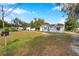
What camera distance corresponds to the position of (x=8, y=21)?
209cm

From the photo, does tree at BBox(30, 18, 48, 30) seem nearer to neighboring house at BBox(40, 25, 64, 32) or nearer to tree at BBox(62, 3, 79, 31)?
neighboring house at BBox(40, 25, 64, 32)

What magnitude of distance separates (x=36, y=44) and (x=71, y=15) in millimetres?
402

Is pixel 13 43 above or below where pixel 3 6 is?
below

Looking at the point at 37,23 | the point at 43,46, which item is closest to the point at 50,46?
the point at 43,46

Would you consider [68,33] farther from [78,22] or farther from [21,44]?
[21,44]

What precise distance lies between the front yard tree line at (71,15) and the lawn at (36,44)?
0.26 feet

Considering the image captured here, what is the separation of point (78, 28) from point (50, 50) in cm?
31

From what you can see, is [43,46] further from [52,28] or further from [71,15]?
[71,15]

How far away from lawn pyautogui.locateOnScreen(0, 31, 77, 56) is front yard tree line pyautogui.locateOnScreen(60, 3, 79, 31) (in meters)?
0.08

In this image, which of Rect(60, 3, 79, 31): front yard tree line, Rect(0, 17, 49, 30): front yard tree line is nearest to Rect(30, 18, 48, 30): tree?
Rect(0, 17, 49, 30): front yard tree line

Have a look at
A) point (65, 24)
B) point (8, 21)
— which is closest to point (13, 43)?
point (8, 21)

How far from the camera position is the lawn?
6.83ft

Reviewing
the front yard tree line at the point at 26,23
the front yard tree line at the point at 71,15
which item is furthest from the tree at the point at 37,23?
the front yard tree line at the point at 71,15

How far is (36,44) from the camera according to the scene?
82.8 inches
